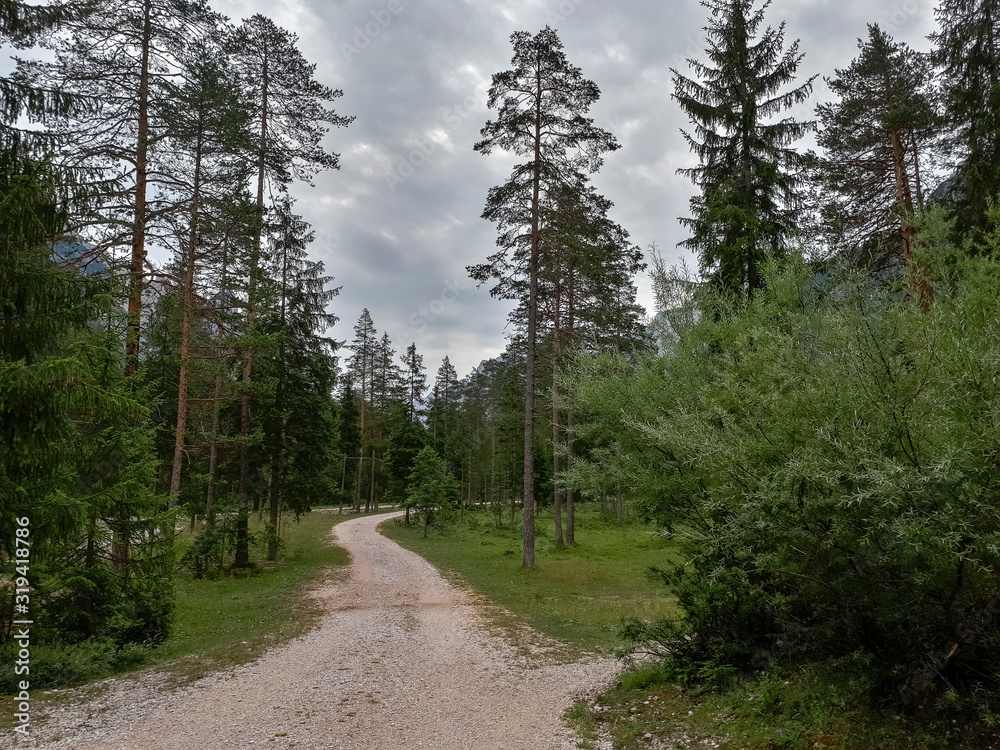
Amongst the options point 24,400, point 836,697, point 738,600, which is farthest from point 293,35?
point 836,697

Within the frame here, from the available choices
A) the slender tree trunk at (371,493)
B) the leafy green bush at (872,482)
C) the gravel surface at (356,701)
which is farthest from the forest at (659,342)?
the slender tree trunk at (371,493)

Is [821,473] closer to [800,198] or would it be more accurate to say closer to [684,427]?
[684,427]

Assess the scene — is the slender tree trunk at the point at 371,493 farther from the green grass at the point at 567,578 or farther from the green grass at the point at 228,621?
the green grass at the point at 228,621

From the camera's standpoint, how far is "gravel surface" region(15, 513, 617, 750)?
5.16 meters

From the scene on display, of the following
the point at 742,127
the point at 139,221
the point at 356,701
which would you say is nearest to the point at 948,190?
the point at 742,127

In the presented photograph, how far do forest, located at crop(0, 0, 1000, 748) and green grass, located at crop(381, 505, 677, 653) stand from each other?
1.43 meters

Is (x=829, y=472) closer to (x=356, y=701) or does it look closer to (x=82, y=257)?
(x=356, y=701)

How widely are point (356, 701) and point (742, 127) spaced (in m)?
13.4

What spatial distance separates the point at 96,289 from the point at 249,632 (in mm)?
6480

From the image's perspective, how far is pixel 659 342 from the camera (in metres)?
7.31

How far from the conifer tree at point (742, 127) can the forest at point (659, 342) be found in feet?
0.23

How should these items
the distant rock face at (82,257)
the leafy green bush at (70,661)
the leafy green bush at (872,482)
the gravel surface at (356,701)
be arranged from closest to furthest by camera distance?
1. the leafy green bush at (872,482)
2. the gravel surface at (356,701)
3. the leafy green bush at (70,661)
4. the distant rock face at (82,257)

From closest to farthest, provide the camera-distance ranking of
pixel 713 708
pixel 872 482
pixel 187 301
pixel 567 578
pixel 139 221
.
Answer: pixel 872 482 → pixel 713 708 → pixel 139 221 → pixel 187 301 → pixel 567 578

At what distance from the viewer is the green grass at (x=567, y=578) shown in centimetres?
1024
